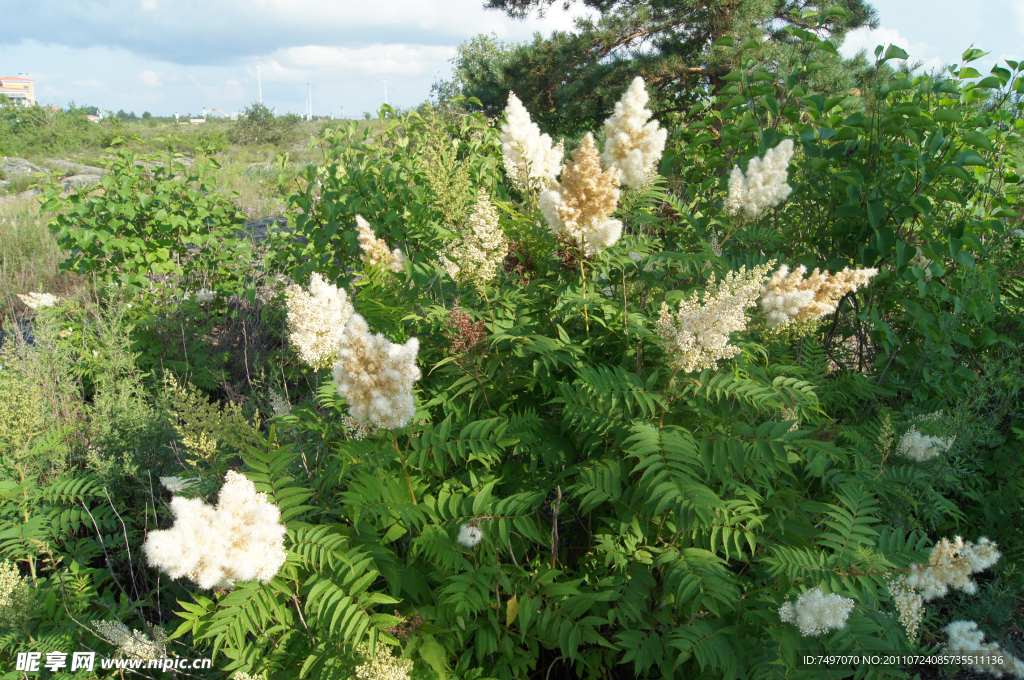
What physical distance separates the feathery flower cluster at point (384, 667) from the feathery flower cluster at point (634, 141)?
211 centimetres

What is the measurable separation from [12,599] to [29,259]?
796 cm

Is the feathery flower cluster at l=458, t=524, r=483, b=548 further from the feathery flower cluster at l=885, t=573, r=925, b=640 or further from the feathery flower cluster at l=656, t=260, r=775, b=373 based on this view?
the feathery flower cluster at l=885, t=573, r=925, b=640

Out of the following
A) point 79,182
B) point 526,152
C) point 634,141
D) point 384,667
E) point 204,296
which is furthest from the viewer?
point 79,182

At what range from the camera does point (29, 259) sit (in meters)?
8.11

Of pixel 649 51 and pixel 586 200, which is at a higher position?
pixel 649 51

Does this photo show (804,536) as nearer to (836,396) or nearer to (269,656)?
(836,396)

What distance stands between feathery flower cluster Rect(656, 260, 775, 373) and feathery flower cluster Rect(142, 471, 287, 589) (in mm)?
1429

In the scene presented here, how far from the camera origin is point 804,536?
2.22 metres

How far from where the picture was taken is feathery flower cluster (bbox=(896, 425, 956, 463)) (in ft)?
8.39

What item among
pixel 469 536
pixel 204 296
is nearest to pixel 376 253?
pixel 469 536

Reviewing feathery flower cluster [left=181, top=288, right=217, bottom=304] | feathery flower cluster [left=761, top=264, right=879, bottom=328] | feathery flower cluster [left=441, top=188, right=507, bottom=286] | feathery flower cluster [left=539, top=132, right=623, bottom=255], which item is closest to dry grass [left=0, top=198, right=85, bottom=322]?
feathery flower cluster [left=181, top=288, right=217, bottom=304]

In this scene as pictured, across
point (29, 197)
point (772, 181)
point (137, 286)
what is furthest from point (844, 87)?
point (29, 197)

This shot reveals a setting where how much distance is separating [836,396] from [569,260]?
1624 mm

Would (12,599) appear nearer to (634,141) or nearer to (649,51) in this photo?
(634,141)
